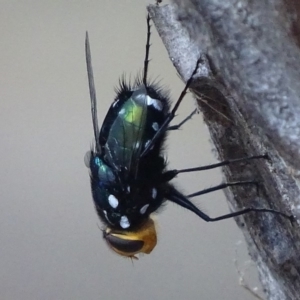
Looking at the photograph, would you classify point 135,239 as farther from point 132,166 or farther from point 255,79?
point 255,79

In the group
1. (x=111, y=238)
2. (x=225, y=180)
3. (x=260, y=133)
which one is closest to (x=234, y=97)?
(x=260, y=133)

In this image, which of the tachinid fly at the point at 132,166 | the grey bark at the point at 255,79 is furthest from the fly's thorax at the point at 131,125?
the grey bark at the point at 255,79

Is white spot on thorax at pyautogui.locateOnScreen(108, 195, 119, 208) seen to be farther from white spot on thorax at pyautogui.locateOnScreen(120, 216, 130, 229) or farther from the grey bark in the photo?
the grey bark

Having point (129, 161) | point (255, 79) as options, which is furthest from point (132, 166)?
point (255, 79)

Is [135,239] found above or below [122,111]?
below

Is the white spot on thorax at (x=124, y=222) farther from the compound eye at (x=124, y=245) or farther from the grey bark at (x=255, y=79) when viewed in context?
the grey bark at (x=255, y=79)

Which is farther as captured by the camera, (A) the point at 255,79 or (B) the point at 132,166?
→ (B) the point at 132,166

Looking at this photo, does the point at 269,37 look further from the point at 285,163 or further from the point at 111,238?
the point at 111,238
